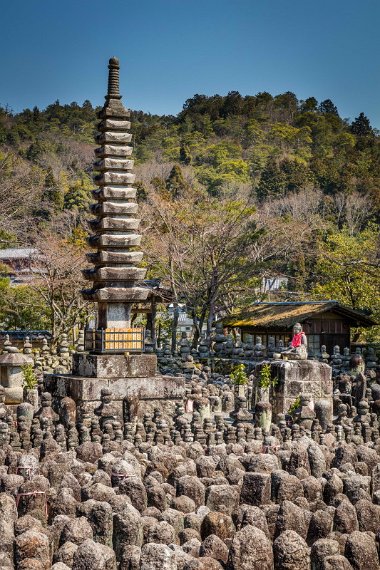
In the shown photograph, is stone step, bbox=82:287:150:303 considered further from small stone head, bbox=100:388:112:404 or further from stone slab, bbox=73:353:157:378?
small stone head, bbox=100:388:112:404

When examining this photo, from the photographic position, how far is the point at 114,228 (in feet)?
73.3

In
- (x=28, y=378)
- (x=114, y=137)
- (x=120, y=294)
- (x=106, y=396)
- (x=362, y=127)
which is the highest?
(x=362, y=127)

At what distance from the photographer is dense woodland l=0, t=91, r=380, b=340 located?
3819cm

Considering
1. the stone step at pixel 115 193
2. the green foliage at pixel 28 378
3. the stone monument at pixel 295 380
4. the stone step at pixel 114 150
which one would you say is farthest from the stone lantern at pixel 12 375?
the stone monument at pixel 295 380

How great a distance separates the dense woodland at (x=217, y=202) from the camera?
3819cm

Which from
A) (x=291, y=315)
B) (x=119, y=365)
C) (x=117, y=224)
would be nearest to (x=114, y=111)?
(x=117, y=224)

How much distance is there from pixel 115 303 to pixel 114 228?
1655 mm

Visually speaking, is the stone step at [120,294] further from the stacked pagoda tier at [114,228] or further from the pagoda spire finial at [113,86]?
the pagoda spire finial at [113,86]

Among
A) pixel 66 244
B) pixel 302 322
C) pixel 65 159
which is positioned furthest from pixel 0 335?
pixel 65 159

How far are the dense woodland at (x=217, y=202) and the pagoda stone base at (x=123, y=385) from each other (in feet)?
40.0

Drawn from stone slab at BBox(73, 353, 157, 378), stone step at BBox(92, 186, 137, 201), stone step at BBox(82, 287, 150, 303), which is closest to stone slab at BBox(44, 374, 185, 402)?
stone slab at BBox(73, 353, 157, 378)

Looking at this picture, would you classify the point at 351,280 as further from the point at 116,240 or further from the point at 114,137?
the point at 116,240

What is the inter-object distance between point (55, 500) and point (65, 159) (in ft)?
232

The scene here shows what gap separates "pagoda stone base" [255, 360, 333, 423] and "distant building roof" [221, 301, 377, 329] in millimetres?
10514
